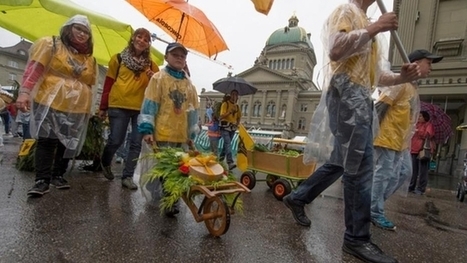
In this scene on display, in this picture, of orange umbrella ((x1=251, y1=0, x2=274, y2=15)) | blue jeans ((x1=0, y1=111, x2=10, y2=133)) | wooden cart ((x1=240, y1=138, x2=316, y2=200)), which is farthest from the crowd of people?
blue jeans ((x1=0, y1=111, x2=10, y2=133))

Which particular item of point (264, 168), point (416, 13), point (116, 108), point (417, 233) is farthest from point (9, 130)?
point (416, 13)

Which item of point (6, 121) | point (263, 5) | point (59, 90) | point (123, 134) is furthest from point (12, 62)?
point (263, 5)

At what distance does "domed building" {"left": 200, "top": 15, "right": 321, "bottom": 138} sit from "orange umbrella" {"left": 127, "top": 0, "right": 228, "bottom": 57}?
54269 millimetres

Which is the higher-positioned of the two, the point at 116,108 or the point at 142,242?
the point at 116,108

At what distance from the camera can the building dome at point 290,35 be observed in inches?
2904

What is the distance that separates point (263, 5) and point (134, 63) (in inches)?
71.6

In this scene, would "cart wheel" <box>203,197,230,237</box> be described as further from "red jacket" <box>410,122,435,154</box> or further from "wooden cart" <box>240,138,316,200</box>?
"red jacket" <box>410,122,435,154</box>

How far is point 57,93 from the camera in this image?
305cm

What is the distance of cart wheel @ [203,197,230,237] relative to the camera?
2.20 metres

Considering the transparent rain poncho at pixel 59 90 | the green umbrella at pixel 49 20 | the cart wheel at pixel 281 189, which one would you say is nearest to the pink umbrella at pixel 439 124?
the cart wheel at pixel 281 189

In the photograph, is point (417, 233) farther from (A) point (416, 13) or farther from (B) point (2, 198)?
(A) point (416, 13)

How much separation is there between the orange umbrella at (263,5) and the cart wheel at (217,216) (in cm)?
176

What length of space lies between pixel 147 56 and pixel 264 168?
2.40 meters

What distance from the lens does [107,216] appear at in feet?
8.48
